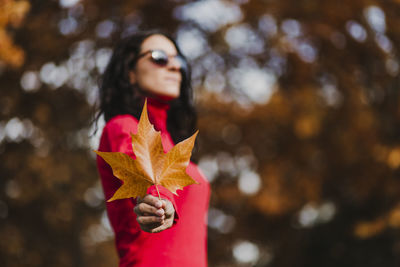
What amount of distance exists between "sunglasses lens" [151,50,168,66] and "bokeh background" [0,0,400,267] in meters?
3.35

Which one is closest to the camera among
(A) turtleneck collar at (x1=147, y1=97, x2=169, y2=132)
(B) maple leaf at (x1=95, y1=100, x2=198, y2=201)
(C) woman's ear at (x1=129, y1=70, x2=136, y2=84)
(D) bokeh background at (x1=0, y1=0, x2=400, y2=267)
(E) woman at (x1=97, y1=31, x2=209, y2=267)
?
(B) maple leaf at (x1=95, y1=100, x2=198, y2=201)

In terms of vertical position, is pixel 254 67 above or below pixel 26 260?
above

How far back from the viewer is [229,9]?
6.72 meters

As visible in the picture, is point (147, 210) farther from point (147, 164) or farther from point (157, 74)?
point (157, 74)

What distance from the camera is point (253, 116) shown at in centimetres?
823

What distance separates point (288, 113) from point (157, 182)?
20.3ft

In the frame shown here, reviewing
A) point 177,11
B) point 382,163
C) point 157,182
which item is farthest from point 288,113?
point 157,182

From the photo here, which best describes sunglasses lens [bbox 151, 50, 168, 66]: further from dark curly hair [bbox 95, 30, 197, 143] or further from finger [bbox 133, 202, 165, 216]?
finger [bbox 133, 202, 165, 216]

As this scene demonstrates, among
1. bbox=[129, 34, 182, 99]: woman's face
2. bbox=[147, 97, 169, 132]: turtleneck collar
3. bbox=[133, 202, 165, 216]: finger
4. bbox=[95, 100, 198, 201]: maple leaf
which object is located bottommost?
bbox=[147, 97, 169, 132]: turtleneck collar

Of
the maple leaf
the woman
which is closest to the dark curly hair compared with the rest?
the woman

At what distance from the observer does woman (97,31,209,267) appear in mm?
1524

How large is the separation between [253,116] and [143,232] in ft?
22.3

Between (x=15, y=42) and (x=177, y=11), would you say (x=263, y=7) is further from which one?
(x=15, y=42)

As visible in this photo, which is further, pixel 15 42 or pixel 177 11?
pixel 177 11
